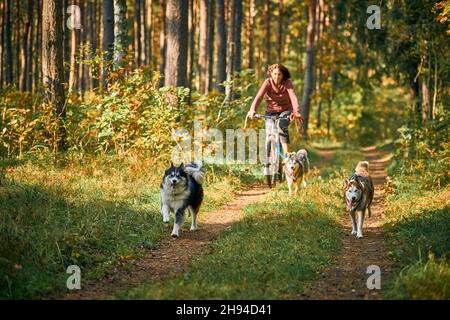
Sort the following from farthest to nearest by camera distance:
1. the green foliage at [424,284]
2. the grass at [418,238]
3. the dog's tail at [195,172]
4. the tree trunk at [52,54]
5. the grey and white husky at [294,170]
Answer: the tree trunk at [52,54] → the grey and white husky at [294,170] → the dog's tail at [195,172] → the grass at [418,238] → the green foliage at [424,284]

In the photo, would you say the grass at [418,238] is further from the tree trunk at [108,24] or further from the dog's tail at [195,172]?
the tree trunk at [108,24]

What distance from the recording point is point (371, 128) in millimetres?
36781

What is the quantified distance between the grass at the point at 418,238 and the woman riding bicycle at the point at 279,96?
2.84 metres

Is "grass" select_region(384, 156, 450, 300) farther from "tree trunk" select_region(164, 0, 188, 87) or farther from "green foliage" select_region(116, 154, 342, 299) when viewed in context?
"tree trunk" select_region(164, 0, 188, 87)

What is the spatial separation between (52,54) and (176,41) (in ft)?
11.7

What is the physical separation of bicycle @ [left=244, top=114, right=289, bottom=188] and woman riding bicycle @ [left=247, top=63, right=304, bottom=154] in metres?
0.09

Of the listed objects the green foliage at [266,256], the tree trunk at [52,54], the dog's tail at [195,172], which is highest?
the tree trunk at [52,54]

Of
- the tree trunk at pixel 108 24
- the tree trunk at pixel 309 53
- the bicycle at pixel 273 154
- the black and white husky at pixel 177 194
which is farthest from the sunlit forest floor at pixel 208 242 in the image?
the tree trunk at pixel 309 53

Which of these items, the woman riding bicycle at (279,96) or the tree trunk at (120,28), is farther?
the tree trunk at (120,28)

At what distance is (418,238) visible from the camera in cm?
824

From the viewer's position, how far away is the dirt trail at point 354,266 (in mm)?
6286

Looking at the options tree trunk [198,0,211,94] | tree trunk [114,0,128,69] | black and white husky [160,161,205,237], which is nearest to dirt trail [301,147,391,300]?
black and white husky [160,161,205,237]

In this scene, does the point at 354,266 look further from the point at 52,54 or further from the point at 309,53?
the point at 309,53

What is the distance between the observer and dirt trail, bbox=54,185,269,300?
6.61 metres
